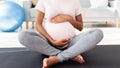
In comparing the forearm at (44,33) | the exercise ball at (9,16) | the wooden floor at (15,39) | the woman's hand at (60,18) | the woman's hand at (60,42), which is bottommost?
the wooden floor at (15,39)

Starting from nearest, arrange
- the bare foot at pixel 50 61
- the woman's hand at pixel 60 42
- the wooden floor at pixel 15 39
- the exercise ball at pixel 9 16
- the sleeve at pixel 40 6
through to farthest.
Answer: the bare foot at pixel 50 61 → the woman's hand at pixel 60 42 → the sleeve at pixel 40 6 → the wooden floor at pixel 15 39 → the exercise ball at pixel 9 16

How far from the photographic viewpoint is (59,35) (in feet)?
5.92

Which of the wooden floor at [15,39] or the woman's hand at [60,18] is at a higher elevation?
the woman's hand at [60,18]

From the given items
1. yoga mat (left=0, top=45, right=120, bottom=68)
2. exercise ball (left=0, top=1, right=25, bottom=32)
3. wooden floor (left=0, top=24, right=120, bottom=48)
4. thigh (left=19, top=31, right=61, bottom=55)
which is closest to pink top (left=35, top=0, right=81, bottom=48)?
thigh (left=19, top=31, right=61, bottom=55)

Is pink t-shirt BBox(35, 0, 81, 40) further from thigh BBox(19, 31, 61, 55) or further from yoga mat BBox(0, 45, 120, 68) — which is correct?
yoga mat BBox(0, 45, 120, 68)

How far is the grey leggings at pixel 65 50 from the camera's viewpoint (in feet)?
5.33

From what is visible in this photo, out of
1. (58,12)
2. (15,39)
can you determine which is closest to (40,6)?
(58,12)

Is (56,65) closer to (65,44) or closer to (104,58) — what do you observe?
(65,44)

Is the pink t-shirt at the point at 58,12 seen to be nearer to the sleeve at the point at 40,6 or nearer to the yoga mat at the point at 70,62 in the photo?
the sleeve at the point at 40,6

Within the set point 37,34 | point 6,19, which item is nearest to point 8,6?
point 6,19

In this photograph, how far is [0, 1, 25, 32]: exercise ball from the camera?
399 centimetres

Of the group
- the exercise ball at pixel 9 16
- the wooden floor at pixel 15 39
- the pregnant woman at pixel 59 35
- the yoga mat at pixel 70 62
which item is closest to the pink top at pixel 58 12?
the pregnant woman at pixel 59 35

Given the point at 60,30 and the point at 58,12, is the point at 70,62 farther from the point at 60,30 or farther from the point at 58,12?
the point at 58,12

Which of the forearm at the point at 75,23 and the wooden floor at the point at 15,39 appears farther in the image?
the wooden floor at the point at 15,39
